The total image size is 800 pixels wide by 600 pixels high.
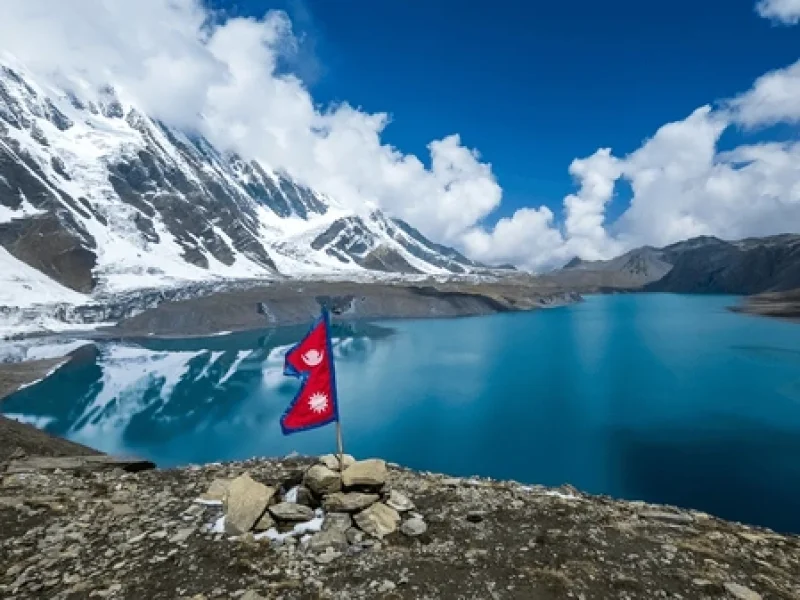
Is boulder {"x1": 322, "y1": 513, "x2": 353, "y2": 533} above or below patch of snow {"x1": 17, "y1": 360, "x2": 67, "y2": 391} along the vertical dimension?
above

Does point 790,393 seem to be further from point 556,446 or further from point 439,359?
point 439,359

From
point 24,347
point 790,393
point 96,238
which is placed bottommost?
point 790,393

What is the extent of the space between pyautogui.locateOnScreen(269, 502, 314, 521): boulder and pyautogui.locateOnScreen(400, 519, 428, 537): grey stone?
1.58 meters

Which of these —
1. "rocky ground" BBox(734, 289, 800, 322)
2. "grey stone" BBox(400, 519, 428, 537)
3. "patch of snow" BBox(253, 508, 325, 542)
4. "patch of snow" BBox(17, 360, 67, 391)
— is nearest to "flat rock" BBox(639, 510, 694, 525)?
"grey stone" BBox(400, 519, 428, 537)

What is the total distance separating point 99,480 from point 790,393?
54790 mm

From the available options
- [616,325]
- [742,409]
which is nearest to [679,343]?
[616,325]

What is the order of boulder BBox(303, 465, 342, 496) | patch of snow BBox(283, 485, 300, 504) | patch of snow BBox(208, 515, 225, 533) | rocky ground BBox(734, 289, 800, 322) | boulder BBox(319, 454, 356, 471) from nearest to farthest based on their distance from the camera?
patch of snow BBox(208, 515, 225, 533) < boulder BBox(303, 465, 342, 496) < patch of snow BBox(283, 485, 300, 504) < boulder BBox(319, 454, 356, 471) < rocky ground BBox(734, 289, 800, 322)

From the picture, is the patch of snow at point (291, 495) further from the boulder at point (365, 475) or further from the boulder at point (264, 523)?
the boulder at point (365, 475)

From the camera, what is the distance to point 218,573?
25.1 ft

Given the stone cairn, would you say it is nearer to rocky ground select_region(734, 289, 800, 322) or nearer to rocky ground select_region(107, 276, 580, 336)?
rocky ground select_region(107, 276, 580, 336)

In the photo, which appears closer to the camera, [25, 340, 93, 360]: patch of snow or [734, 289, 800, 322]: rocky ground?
[25, 340, 93, 360]: patch of snow

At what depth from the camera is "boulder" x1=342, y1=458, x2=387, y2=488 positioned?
372 inches

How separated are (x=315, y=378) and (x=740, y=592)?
7.33 meters

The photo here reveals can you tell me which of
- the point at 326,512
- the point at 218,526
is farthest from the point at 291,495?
the point at 218,526
